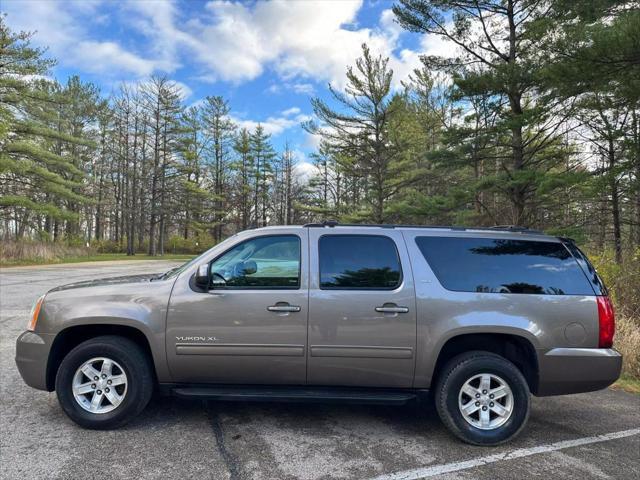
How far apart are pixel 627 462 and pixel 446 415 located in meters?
1.36

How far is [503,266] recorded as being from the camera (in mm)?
3664

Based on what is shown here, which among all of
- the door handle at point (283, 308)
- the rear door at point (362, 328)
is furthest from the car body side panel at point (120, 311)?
the rear door at point (362, 328)

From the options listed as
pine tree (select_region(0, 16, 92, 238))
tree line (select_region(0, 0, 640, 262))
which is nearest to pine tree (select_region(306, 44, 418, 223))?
tree line (select_region(0, 0, 640, 262))

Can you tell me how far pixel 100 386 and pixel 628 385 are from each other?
5965 mm

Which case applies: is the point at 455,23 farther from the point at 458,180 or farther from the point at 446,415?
the point at 446,415

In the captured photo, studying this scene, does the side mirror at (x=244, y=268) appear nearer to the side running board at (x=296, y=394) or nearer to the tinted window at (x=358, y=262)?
the tinted window at (x=358, y=262)

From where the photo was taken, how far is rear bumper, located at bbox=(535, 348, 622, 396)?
345cm

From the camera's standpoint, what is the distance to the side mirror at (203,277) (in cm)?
357

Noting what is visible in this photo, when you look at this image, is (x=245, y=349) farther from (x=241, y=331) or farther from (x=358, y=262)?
(x=358, y=262)

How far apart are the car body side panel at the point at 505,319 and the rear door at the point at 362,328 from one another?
12 centimetres

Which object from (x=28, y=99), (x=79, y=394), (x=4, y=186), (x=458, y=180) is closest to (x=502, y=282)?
(x=79, y=394)

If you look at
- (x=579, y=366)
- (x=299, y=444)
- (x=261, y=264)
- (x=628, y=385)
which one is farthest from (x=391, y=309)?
(x=628, y=385)

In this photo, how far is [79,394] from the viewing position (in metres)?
3.62

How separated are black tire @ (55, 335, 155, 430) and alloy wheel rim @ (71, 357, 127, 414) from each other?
31 mm
